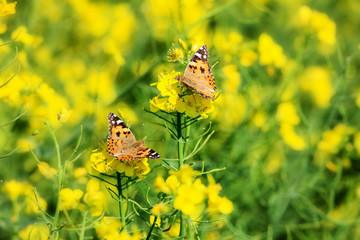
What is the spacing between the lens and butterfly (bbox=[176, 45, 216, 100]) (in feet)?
4.20

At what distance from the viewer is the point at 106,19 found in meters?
4.14

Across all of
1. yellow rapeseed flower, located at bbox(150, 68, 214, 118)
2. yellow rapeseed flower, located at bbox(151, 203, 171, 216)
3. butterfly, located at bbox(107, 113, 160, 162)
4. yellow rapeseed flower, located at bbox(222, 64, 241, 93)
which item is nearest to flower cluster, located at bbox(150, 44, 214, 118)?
yellow rapeseed flower, located at bbox(150, 68, 214, 118)

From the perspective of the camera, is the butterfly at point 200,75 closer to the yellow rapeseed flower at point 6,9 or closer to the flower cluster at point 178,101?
the flower cluster at point 178,101

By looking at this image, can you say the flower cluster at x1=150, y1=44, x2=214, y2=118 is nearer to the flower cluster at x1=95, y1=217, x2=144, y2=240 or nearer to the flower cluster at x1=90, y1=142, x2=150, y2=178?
the flower cluster at x1=90, y1=142, x2=150, y2=178

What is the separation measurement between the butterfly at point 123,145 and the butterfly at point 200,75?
0.82 ft

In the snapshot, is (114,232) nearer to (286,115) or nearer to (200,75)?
(200,75)

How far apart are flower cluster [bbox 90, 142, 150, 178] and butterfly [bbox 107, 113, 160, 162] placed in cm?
4

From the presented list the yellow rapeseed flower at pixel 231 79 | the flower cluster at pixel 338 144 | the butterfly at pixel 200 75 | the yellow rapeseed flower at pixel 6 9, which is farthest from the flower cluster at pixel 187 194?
the flower cluster at pixel 338 144

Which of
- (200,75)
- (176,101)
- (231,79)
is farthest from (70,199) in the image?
(231,79)

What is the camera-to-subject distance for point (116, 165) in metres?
1.24

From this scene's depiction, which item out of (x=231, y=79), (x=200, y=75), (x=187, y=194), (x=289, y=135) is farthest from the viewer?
(x=289, y=135)

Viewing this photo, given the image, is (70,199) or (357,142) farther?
(357,142)

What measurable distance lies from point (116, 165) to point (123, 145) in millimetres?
69

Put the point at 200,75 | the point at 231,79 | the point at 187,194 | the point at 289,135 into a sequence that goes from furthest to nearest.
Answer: the point at 289,135 → the point at 231,79 → the point at 200,75 → the point at 187,194
